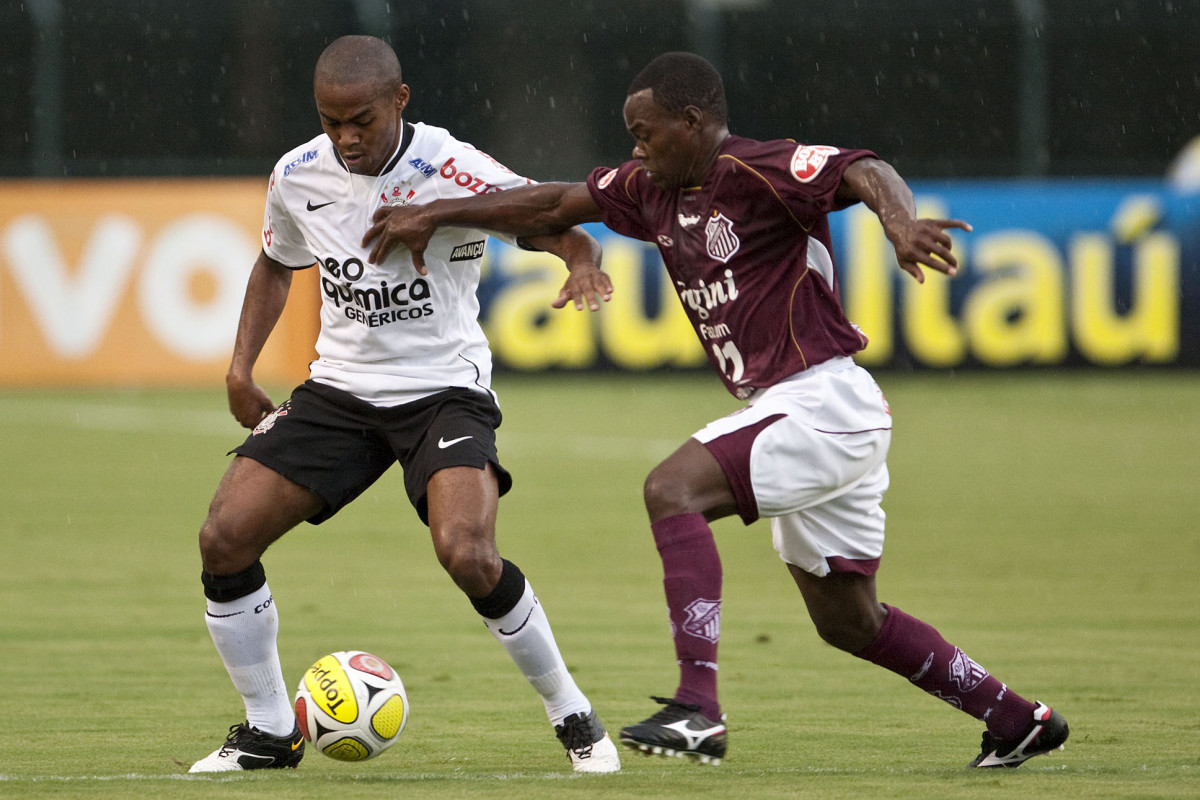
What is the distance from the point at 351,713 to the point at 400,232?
139 cm

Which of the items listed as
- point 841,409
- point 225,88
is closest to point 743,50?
point 225,88

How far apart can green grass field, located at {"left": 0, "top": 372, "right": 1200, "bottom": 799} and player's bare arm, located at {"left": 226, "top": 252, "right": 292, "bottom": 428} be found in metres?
1.05

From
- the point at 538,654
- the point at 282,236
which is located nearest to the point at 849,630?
the point at 538,654

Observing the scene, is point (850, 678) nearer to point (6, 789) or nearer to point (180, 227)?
point (6, 789)

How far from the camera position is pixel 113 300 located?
1828 cm

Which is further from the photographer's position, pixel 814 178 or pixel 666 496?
pixel 814 178

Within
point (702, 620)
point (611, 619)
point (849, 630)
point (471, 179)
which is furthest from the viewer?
point (611, 619)

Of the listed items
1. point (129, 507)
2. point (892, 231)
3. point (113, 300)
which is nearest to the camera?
point (892, 231)

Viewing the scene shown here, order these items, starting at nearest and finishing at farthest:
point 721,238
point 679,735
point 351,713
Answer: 1. point 679,735
2. point 721,238
3. point 351,713

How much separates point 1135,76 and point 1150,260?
21.6 ft

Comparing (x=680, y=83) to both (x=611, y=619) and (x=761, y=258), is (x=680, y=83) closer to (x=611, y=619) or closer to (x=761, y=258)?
(x=761, y=258)

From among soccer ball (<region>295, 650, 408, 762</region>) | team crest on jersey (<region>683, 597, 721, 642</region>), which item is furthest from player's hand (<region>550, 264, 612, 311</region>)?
soccer ball (<region>295, 650, 408, 762</region>)

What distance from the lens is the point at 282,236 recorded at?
227 inches

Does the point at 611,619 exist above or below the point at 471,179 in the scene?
below
